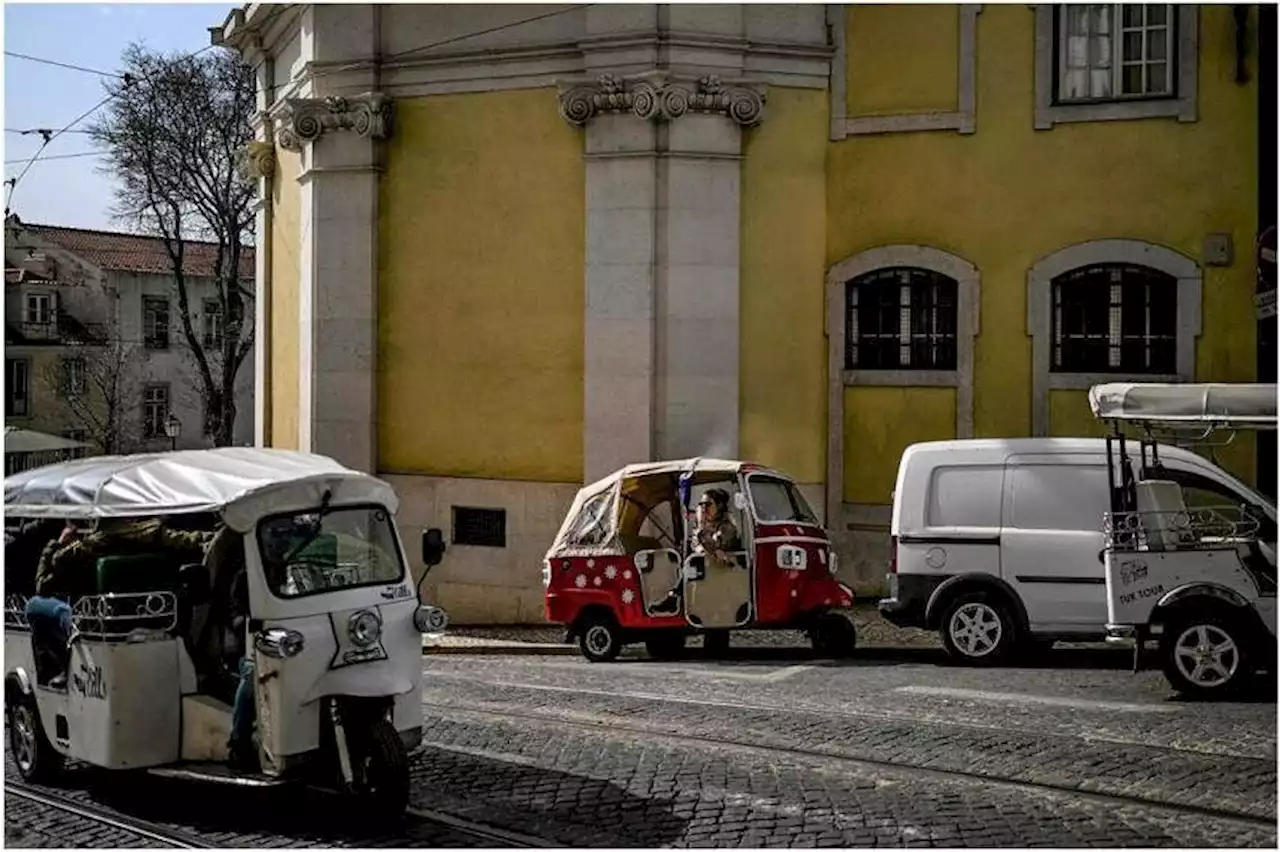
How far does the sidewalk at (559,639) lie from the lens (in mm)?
17688

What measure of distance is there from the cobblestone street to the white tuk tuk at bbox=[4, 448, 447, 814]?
346 millimetres

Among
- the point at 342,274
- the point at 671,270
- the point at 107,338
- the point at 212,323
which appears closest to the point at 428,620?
the point at 671,270

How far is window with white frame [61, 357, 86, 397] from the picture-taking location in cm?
3031

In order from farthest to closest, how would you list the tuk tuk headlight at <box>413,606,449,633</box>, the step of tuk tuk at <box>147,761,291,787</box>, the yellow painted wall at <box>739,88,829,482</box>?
the yellow painted wall at <box>739,88,829,482</box> < the tuk tuk headlight at <box>413,606,449,633</box> < the step of tuk tuk at <box>147,761,291,787</box>

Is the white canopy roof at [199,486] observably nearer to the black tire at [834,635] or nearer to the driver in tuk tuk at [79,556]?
the driver in tuk tuk at [79,556]

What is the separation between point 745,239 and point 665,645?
17.2 feet

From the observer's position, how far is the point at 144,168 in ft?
105

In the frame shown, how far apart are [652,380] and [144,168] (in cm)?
1546

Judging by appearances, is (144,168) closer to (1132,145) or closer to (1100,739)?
(1132,145)

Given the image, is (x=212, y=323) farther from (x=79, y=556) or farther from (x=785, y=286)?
(x=79, y=556)

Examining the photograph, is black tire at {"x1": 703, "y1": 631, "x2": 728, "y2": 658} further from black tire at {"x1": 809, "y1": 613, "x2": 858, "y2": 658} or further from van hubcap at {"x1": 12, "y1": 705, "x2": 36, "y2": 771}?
van hubcap at {"x1": 12, "y1": 705, "x2": 36, "y2": 771}

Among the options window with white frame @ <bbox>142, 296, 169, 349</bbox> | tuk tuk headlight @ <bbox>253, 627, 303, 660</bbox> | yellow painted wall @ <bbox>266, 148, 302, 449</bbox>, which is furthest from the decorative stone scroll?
window with white frame @ <bbox>142, 296, 169, 349</bbox>

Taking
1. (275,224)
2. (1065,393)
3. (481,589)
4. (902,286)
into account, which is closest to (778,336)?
(902,286)

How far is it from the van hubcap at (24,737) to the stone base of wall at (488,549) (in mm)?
9934
